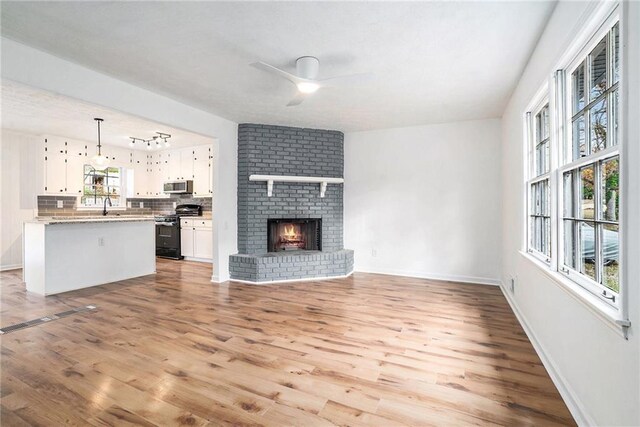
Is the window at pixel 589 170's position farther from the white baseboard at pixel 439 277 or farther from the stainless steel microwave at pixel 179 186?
the stainless steel microwave at pixel 179 186

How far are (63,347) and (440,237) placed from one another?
16.0 ft

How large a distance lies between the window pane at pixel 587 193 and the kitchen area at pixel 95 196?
4.93 m

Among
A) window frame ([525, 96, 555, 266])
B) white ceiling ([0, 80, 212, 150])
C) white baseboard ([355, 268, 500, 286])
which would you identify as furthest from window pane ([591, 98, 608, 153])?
white ceiling ([0, 80, 212, 150])

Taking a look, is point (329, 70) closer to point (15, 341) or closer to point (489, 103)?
point (489, 103)

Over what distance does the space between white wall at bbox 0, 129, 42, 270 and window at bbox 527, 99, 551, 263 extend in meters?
8.09

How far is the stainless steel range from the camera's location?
275 inches

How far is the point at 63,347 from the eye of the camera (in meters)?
2.56

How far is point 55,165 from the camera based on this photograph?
6012mm

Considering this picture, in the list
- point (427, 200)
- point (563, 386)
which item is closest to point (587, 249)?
point (563, 386)

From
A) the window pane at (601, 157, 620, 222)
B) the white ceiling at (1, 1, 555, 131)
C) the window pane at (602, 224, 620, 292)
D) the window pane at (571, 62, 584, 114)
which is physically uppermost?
the white ceiling at (1, 1, 555, 131)

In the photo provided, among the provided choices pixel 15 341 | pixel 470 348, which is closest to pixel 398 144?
pixel 470 348

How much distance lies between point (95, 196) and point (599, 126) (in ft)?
27.8

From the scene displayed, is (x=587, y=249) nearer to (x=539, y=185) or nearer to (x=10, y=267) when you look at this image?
(x=539, y=185)

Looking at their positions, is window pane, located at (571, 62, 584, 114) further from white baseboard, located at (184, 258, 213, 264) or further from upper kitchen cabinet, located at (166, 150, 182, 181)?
upper kitchen cabinet, located at (166, 150, 182, 181)
